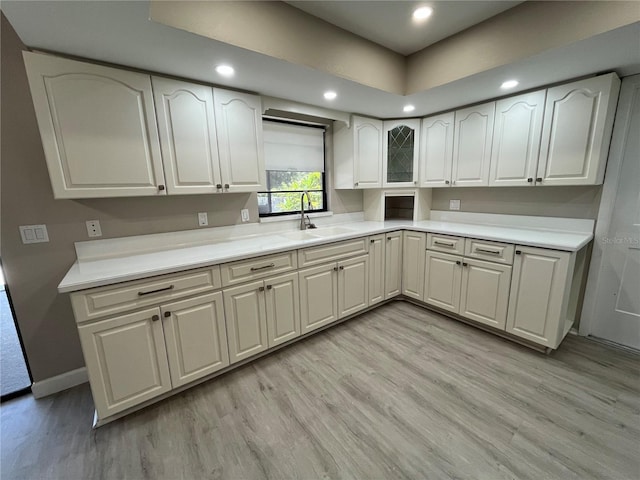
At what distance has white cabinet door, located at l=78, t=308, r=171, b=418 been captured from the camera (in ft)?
4.92

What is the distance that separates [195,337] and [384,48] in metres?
2.59

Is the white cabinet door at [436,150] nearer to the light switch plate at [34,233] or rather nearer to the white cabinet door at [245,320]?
the white cabinet door at [245,320]

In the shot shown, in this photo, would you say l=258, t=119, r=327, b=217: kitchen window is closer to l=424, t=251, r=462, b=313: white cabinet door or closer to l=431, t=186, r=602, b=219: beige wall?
l=424, t=251, r=462, b=313: white cabinet door

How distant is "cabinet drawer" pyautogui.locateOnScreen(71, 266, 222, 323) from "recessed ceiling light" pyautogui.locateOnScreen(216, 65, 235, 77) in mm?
1295

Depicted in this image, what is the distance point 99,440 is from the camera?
154 cm

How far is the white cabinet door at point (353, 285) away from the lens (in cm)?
258

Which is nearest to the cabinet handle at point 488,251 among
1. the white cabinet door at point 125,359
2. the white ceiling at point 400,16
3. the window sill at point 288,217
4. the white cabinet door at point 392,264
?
the white cabinet door at point 392,264

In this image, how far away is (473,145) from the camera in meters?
2.67

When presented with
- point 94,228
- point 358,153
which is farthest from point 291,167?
point 94,228

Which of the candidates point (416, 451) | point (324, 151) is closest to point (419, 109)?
point (324, 151)

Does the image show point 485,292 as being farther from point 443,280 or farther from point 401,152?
point 401,152

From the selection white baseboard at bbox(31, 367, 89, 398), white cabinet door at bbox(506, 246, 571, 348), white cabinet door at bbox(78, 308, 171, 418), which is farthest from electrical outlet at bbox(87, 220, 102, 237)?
white cabinet door at bbox(506, 246, 571, 348)

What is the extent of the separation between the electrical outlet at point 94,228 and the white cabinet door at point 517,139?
331 centimetres

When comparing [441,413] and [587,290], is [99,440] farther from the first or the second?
[587,290]
